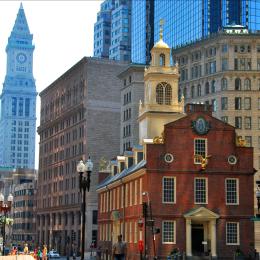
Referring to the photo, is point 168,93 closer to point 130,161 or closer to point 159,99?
point 159,99

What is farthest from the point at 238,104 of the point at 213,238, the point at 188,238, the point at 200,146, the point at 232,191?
the point at 188,238

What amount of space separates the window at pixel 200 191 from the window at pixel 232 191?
2.40 m

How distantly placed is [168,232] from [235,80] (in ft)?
210

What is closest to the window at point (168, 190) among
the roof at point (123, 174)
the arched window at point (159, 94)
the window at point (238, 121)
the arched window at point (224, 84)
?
the roof at point (123, 174)

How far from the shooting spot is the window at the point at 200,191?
68.0 metres

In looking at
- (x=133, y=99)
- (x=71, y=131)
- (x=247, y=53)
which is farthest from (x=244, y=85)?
(x=71, y=131)

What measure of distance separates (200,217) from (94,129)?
243ft

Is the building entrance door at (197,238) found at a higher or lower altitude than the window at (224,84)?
lower

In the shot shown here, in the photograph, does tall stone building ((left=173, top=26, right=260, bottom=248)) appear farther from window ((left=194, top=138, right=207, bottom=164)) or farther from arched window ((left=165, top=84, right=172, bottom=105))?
window ((left=194, top=138, right=207, bottom=164))

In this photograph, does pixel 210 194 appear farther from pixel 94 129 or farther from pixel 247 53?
pixel 94 129

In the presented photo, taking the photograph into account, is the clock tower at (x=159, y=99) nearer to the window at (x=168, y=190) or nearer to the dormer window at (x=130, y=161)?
the dormer window at (x=130, y=161)

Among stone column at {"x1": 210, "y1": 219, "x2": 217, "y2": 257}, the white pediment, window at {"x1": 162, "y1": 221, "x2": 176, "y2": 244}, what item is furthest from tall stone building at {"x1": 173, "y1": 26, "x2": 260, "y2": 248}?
window at {"x1": 162, "y1": 221, "x2": 176, "y2": 244}

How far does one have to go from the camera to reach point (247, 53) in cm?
12594

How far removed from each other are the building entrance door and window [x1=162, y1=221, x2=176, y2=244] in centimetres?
231
